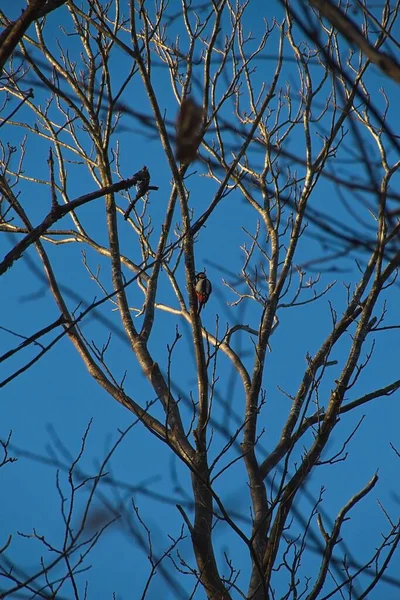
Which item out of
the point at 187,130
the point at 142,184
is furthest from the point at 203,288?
the point at 187,130

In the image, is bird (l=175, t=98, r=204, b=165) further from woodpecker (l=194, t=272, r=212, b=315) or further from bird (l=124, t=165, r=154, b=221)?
woodpecker (l=194, t=272, r=212, b=315)

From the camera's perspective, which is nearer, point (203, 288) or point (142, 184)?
point (142, 184)

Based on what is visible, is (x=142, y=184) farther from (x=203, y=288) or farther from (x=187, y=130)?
(x=203, y=288)

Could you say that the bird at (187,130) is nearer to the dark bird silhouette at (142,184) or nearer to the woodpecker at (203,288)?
the dark bird silhouette at (142,184)

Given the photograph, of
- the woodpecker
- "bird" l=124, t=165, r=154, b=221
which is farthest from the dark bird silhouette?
the woodpecker

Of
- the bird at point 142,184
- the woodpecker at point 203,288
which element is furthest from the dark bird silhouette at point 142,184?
the woodpecker at point 203,288

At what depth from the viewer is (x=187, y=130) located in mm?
1240

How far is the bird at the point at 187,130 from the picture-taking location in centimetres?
122

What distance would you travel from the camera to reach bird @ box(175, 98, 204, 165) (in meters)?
1.22

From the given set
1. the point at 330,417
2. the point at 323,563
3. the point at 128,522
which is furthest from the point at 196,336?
the point at 323,563

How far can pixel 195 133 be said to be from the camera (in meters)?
1.30

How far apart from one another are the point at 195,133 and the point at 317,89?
3338 mm

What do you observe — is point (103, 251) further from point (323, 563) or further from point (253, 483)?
point (323, 563)

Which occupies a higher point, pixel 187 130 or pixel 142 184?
pixel 142 184
